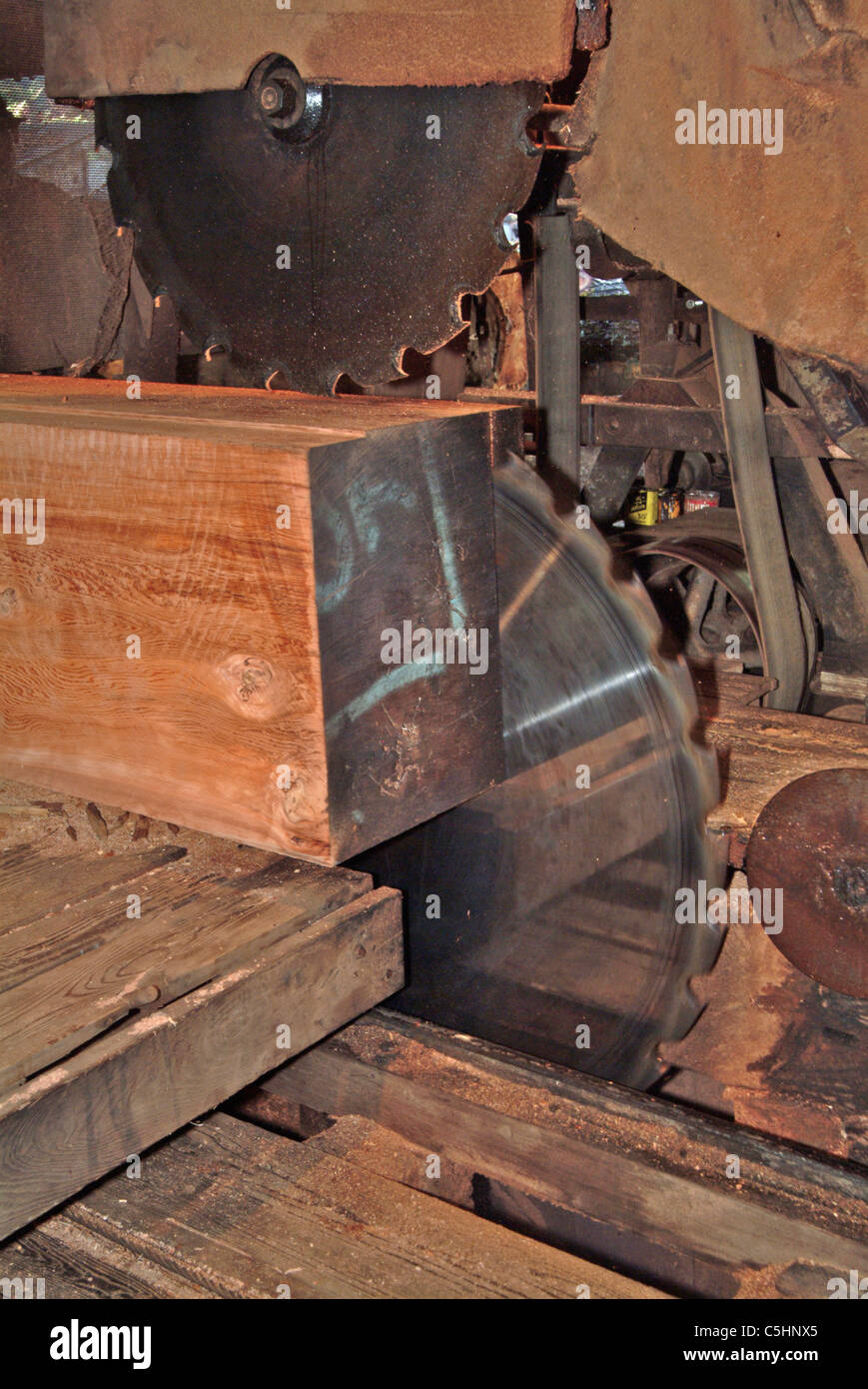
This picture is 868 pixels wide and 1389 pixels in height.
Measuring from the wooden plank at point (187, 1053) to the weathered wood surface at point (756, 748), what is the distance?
1.86 feet

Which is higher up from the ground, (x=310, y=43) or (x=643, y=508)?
(x=310, y=43)

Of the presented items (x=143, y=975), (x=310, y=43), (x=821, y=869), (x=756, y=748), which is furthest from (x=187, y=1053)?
(x=310, y=43)

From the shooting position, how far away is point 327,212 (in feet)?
6.29

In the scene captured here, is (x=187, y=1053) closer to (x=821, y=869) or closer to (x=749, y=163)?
(x=821, y=869)

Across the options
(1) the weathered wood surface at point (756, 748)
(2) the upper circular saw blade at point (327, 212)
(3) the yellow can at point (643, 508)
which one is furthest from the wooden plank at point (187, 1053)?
(3) the yellow can at point (643, 508)

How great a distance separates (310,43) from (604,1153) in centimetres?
166

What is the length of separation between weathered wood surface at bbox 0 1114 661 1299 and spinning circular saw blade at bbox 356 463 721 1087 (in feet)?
1.45

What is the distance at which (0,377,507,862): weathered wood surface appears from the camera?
1.31 meters

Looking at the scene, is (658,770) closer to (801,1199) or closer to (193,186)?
(801,1199)

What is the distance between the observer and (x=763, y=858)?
177 cm

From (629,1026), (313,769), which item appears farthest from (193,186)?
(629,1026)

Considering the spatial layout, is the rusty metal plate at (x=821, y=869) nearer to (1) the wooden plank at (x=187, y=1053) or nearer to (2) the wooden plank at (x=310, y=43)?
(1) the wooden plank at (x=187, y=1053)

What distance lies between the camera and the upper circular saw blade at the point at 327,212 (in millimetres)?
1735

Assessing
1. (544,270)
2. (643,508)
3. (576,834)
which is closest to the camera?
(576,834)
